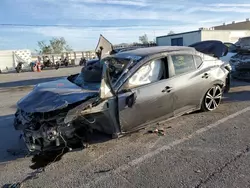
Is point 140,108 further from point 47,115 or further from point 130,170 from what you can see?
point 47,115

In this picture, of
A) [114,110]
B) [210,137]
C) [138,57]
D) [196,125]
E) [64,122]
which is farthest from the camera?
[196,125]

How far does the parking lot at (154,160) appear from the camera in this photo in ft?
10.5

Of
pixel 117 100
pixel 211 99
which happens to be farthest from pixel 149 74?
pixel 211 99

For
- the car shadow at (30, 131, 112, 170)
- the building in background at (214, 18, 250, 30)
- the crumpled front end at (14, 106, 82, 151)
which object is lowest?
the car shadow at (30, 131, 112, 170)

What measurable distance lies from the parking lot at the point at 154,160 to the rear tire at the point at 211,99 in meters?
0.57

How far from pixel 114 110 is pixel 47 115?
1.07 metres

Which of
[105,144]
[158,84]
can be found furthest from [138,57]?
[105,144]

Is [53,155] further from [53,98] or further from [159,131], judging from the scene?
[159,131]

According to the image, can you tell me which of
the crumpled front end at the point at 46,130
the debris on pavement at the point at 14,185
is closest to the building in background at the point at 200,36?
the crumpled front end at the point at 46,130

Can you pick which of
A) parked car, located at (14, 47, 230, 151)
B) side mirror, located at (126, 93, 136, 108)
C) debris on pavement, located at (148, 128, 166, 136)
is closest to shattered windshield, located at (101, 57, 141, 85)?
parked car, located at (14, 47, 230, 151)

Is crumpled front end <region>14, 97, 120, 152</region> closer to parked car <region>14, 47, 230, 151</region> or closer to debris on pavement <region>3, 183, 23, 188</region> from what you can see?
parked car <region>14, 47, 230, 151</region>

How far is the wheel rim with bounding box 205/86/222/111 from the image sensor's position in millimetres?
5772

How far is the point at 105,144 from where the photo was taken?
14.4 ft

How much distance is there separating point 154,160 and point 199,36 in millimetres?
32521
